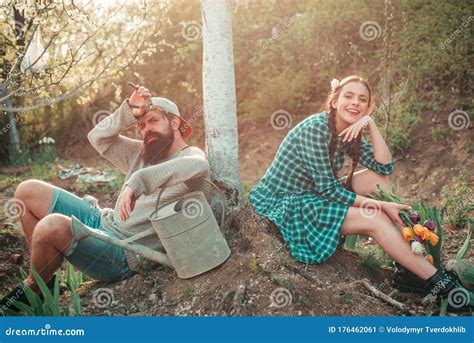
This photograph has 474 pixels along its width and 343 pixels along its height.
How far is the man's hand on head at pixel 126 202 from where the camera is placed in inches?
110

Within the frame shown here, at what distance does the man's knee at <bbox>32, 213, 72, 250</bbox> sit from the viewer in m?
2.91

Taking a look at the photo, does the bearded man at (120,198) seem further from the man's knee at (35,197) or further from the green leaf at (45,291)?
the green leaf at (45,291)

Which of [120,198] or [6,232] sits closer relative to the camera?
[120,198]

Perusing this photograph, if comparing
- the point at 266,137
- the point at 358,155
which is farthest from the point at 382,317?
the point at 266,137

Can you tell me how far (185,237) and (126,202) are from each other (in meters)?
0.38

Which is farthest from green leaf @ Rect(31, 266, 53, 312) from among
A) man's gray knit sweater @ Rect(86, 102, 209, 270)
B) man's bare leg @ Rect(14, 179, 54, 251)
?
man's gray knit sweater @ Rect(86, 102, 209, 270)

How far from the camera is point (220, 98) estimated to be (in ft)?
11.5

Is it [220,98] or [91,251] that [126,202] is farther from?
[220,98]

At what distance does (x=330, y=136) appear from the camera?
320 centimetres

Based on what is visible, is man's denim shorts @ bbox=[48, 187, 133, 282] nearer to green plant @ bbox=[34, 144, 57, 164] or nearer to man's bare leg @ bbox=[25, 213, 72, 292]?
man's bare leg @ bbox=[25, 213, 72, 292]

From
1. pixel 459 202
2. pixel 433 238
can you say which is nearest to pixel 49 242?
pixel 433 238

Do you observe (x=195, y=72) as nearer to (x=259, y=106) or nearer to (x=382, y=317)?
(x=259, y=106)

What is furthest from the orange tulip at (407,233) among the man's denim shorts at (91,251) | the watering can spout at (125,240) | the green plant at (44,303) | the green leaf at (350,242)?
the green plant at (44,303)

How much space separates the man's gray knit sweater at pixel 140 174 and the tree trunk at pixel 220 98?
226mm
